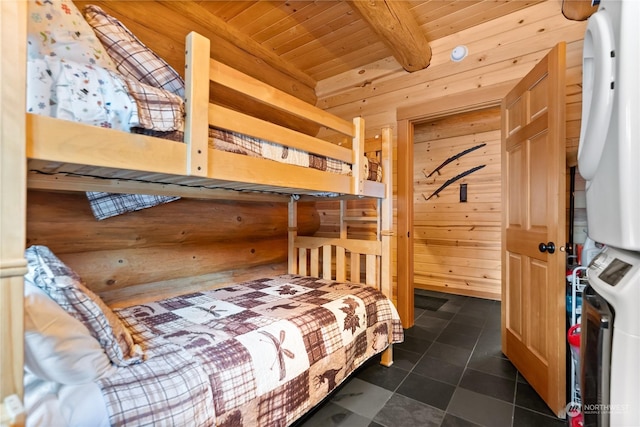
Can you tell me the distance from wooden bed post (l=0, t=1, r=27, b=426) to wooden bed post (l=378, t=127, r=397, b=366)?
6.12ft

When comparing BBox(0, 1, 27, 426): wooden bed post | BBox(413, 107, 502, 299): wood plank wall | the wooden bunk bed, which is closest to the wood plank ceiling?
the wooden bunk bed

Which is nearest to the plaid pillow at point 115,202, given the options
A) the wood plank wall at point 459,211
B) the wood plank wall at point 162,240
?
the wood plank wall at point 162,240

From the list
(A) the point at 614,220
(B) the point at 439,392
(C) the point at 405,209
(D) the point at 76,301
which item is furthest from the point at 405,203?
(D) the point at 76,301

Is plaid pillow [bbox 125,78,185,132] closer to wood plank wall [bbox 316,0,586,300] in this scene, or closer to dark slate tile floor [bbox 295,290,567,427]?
dark slate tile floor [bbox 295,290,567,427]

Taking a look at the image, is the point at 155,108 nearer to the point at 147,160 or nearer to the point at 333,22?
the point at 147,160

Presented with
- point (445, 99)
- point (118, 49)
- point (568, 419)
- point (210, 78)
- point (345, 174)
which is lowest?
point (568, 419)

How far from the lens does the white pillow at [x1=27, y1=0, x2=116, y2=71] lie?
96cm

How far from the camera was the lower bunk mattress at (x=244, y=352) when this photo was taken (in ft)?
3.05

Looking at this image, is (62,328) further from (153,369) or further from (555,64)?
(555,64)

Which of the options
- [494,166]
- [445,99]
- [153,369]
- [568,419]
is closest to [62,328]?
[153,369]

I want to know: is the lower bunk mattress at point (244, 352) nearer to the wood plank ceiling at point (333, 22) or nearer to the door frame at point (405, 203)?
the door frame at point (405, 203)

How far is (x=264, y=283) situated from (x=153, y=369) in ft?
4.25

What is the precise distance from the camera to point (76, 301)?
971 millimetres

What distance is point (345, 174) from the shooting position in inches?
72.6
